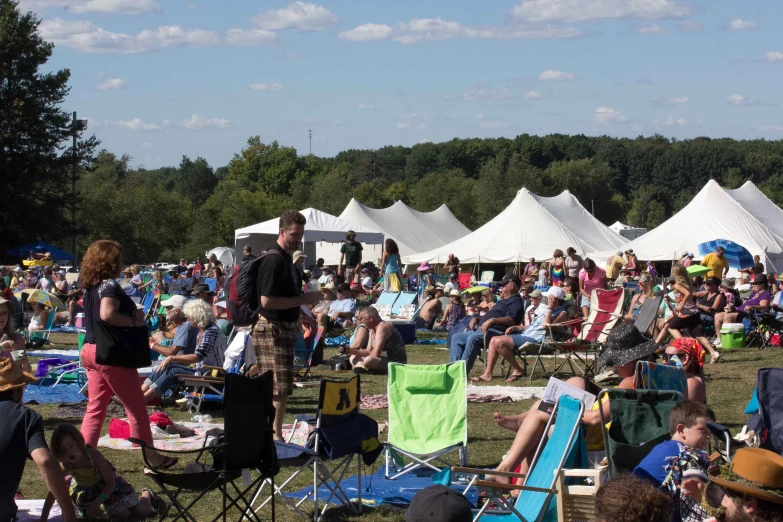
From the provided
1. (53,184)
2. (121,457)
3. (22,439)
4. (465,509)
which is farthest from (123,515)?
(53,184)

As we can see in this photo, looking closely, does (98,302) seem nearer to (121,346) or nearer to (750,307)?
(121,346)

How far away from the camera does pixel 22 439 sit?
4332 millimetres

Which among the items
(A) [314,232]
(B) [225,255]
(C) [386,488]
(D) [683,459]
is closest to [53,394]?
(C) [386,488]

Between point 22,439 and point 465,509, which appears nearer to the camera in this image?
point 465,509

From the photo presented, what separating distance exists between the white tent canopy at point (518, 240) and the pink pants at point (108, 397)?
2578cm

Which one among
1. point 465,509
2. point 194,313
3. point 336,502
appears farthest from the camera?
point 194,313

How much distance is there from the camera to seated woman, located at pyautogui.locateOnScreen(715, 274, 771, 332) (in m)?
14.2

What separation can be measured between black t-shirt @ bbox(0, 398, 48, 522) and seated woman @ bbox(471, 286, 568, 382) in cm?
699

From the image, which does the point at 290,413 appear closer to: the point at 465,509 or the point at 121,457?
the point at 121,457

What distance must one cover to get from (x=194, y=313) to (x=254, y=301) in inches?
95.3

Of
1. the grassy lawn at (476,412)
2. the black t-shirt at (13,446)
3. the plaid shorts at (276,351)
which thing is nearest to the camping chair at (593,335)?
the grassy lawn at (476,412)

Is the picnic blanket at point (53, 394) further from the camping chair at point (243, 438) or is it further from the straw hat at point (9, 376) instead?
the camping chair at point (243, 438)

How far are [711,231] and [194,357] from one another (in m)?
23.1

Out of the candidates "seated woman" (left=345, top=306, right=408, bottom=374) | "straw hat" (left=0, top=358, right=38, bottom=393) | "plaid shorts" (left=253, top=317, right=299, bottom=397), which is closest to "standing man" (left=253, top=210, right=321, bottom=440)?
"plaid shorts" (left=253, top=317, right=299, bottom=397)
